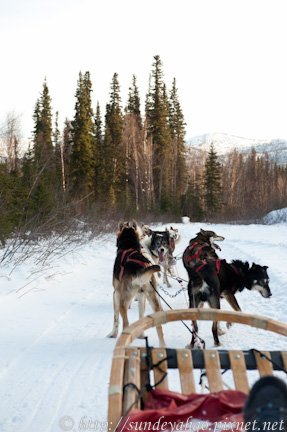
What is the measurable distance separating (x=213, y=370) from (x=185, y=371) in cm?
16

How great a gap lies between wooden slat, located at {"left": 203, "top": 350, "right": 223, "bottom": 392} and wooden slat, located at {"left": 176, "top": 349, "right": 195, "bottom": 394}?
9 cm

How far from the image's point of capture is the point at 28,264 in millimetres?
8352

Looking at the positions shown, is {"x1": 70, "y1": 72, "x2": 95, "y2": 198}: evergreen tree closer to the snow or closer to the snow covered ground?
the snow

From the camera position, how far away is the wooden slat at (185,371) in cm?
212

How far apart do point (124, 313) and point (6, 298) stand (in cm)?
239

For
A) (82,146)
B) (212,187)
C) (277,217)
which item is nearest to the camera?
(277,217)

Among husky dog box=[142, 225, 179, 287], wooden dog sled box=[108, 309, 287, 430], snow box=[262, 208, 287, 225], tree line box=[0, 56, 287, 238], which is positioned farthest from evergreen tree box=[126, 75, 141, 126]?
wooden dog sled box=[108, 309, 287, 430]

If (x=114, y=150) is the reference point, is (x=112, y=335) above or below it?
below

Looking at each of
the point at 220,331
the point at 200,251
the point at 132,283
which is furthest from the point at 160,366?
the point at 200,251

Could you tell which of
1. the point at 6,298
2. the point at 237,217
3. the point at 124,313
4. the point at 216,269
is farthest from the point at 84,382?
the point at 237,217

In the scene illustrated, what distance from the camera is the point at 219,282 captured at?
4629 mm

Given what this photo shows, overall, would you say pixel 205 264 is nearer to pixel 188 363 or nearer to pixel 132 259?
pixel 132 259

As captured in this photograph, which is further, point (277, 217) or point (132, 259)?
point (277, 217)

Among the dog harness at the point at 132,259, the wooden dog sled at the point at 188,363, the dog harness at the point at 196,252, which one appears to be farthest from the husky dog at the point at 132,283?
the wooden dog sled at the point at 188,363
